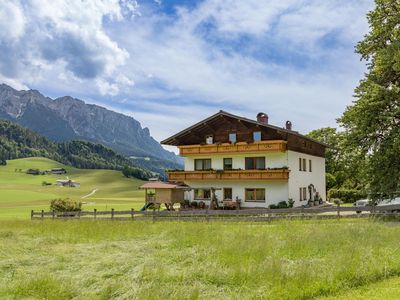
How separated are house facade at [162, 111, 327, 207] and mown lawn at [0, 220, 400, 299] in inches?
829

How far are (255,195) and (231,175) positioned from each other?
3.08 metres

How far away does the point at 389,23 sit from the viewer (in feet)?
94.6

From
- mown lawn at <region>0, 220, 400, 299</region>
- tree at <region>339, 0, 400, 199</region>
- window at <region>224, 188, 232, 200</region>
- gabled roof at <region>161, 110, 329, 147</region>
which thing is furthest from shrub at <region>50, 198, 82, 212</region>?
tree at <region>339, 0, 400, 199</region>

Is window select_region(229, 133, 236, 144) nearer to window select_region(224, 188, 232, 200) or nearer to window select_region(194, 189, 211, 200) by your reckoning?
window select_region(224, 188, 232, 200)

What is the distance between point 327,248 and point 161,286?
22.1 ft

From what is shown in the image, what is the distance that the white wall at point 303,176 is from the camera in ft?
129

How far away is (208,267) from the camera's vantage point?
37.5 feet

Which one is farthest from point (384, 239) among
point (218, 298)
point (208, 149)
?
point (208, 149)

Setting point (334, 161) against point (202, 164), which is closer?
point (202, 164)

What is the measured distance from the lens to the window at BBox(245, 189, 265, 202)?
129 feet

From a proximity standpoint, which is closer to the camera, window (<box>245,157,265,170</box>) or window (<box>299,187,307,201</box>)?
window (<box>245,157,265,170</box>)

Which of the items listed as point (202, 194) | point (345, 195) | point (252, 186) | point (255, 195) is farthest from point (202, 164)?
point (345, 195)

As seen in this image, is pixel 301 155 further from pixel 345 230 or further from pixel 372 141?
pixel 345 230

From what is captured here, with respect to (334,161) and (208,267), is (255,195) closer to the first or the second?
(334,161)
